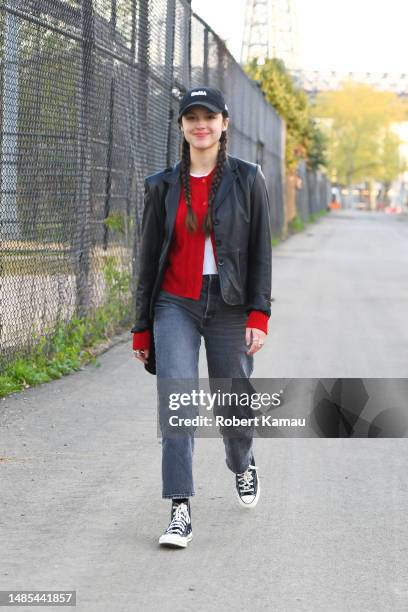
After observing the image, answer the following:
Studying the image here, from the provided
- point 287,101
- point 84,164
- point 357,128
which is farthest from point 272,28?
point 84,164

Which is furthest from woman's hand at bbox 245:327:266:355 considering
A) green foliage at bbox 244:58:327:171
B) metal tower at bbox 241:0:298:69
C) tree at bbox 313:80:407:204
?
tree at bbox 313:80:407:204

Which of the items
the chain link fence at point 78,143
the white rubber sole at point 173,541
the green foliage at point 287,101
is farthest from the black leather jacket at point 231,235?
the green foliage at point 287,101

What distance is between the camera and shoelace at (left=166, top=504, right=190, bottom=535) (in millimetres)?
5337

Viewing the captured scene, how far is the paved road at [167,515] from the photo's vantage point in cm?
477

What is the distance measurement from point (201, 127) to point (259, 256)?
548mm

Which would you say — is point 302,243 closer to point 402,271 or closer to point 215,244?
point 402,271

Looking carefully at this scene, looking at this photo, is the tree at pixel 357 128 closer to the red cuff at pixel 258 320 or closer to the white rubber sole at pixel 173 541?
the red cuff at pixel 258 320

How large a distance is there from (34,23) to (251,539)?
4.76 m

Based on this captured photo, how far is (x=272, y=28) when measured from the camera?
96812 millimetres

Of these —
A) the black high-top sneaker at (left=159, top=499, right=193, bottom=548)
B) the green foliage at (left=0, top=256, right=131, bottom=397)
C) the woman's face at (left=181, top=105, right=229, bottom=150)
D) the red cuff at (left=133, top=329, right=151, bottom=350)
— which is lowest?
the black high-top sneaker at (left=159, top=499, right=193, bottom=548)

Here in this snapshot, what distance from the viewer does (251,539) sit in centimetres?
549

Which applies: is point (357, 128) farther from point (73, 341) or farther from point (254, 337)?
point (254, 337)

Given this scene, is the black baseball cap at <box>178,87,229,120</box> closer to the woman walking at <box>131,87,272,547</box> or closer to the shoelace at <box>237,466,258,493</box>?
the woman walking at <box>131,87,272,547</box>

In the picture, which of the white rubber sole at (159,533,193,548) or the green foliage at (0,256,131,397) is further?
the green foliage at (0,256,131,397)
